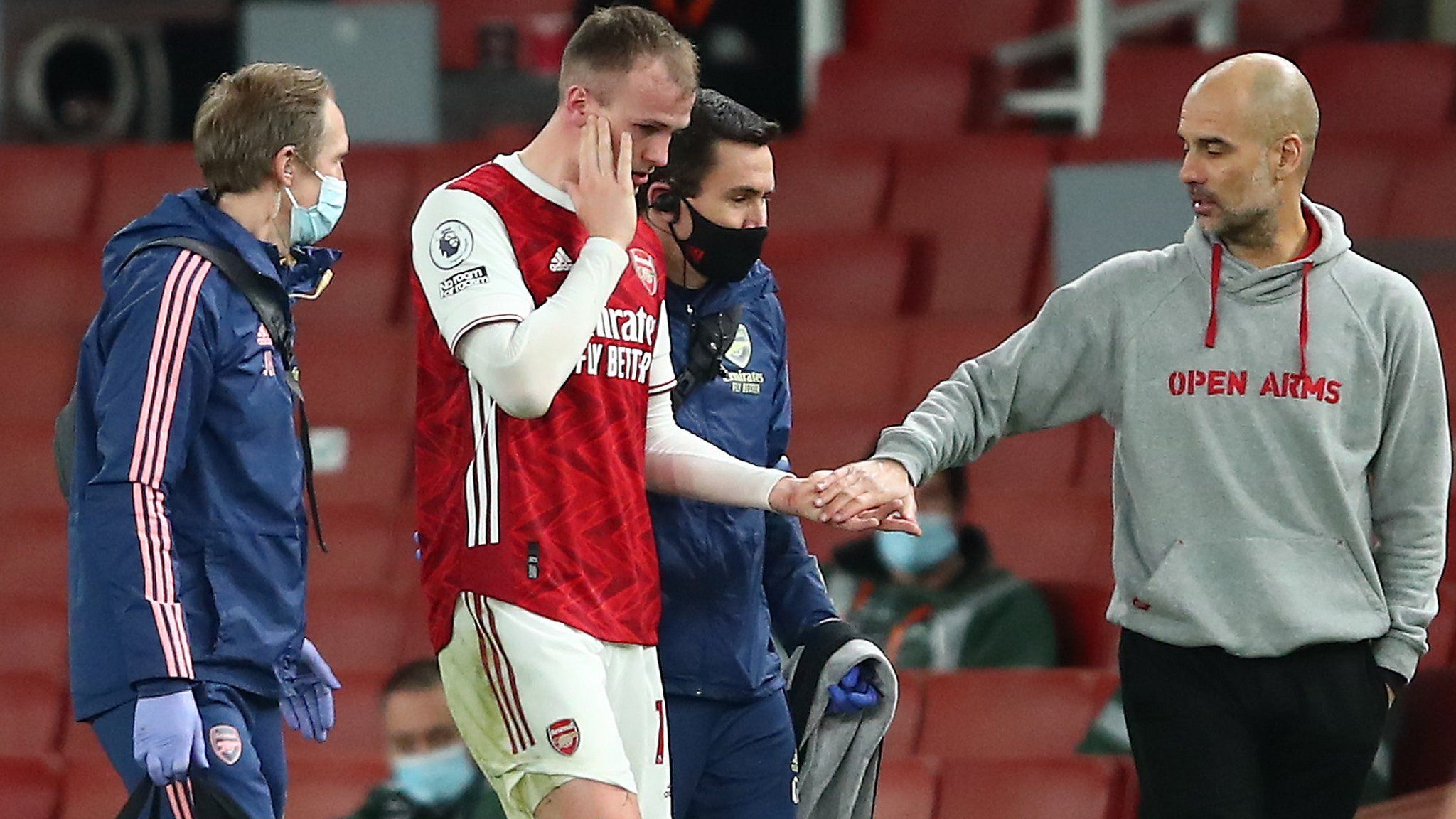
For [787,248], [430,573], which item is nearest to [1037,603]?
[787,248]

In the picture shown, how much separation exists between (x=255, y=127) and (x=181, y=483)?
53 cm

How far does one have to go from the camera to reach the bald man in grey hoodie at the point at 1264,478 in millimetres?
3652

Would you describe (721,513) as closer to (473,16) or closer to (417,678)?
(417,678)

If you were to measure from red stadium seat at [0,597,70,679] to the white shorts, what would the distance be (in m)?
3.33

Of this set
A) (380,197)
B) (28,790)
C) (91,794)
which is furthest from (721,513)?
(380,197)

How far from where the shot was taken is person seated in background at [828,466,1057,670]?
5.88m

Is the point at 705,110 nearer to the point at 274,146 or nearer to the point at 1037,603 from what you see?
the point at 274,146

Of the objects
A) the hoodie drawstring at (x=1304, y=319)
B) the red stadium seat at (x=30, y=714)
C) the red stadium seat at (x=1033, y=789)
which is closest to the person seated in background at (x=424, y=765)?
the red stadium seat at (x=1033, y=789)

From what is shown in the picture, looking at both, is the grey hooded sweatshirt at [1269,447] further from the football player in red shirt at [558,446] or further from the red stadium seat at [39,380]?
the red stadium seat at [39,380]

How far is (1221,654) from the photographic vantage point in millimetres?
3676

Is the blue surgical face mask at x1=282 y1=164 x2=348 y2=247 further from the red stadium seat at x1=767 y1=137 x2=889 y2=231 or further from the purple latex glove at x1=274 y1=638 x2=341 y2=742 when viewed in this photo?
the red stadium seat at x1=767 y1=137 x2=889 y2=231

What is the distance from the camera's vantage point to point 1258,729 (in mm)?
3699

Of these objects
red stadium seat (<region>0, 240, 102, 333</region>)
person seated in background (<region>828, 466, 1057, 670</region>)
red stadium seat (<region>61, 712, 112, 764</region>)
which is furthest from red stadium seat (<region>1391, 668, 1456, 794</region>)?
red stadium seat (<region>0, 240, 102, 333</region>)

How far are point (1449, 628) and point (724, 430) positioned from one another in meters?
2.52
